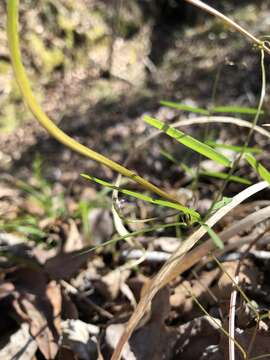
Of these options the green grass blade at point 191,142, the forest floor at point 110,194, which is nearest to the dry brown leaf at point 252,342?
the forest floor at point 110,194

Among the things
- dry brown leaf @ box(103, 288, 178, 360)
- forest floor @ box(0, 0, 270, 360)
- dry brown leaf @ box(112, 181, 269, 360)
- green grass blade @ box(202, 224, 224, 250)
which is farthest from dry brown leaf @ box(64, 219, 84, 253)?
green grass blade @ box(202, 224, 224, 250)

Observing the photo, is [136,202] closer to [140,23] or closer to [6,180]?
[6,180]

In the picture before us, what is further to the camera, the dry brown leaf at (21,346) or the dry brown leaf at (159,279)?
the dry brown leaf at (21,346)

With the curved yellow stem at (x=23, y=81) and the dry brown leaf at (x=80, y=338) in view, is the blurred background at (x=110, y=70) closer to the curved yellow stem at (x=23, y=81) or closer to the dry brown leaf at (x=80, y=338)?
the dry brown leaf at (x=80, y=338)

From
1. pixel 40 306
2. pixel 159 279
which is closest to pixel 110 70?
pixel 40 306

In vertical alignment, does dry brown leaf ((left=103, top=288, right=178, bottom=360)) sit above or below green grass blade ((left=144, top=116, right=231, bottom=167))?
below

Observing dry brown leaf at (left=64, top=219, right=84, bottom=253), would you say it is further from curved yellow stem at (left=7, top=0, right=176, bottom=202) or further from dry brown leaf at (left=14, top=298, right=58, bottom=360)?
curved yellow stem at (left=7, top=0, right=176, bottom=202)

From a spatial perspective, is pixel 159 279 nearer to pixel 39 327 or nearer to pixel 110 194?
pixel 39 327

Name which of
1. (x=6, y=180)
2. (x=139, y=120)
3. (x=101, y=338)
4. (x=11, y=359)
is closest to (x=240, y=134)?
(x=139, y=120)
